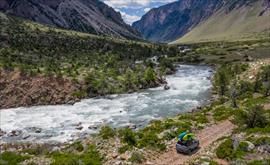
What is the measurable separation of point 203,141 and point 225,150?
5.50 m

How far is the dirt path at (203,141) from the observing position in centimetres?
3300

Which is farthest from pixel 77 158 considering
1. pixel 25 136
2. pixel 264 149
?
pixel 25 136

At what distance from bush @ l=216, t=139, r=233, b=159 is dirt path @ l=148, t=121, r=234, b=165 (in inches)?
81.1

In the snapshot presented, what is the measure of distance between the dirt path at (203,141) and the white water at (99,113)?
1366 centimetres

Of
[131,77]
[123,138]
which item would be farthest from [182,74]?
[123,138]

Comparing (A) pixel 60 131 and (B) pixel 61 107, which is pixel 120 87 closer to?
(B) pixel 61 107

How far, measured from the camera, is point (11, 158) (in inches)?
1398

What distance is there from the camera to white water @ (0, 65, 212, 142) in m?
51.7

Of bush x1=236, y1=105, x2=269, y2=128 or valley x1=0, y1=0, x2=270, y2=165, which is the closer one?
valley x1=0, y1=0, x2=270, y2=165

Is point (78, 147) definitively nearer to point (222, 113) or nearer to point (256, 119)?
point (256, 119)

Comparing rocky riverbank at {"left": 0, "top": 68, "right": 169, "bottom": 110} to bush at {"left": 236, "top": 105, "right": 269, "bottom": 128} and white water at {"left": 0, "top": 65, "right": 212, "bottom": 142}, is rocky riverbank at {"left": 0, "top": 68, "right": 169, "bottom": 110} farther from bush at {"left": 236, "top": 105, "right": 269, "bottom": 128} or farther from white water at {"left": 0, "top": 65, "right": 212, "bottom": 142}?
bush at {"left": 236, "top": 105, "right": 269, "bottom": 128}

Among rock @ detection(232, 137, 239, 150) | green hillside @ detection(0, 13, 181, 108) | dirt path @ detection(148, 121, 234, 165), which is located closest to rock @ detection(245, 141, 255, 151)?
rock @ detection(232, 137, 239, 150)

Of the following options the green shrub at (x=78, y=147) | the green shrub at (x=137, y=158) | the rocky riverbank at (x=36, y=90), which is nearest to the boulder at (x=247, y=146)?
the green shrub at (x=137, y=158)

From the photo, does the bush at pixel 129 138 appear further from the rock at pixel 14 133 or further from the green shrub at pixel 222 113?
the rock at pixel 14 133
